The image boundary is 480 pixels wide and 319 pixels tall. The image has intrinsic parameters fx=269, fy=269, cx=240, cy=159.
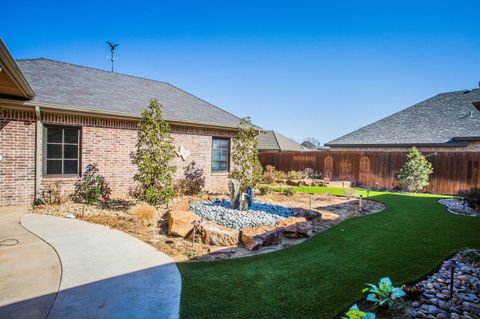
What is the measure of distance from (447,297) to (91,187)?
963cm

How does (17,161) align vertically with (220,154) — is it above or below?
below

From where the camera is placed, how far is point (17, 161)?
8008 mm

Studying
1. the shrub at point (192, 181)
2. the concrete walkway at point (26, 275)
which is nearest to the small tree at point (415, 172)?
the shrub at point (192, 181)

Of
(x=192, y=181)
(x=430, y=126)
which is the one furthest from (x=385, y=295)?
(x=430, y=126)

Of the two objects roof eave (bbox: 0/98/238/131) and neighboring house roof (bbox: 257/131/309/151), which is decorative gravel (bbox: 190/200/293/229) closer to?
roof eave (bbox: 0/98/238/131)

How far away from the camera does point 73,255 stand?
4.42 meters

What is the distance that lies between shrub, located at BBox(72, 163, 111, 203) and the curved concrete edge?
3.16 meters

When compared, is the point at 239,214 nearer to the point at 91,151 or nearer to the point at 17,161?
the point at 91,151

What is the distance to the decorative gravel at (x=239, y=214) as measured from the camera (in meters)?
6.52

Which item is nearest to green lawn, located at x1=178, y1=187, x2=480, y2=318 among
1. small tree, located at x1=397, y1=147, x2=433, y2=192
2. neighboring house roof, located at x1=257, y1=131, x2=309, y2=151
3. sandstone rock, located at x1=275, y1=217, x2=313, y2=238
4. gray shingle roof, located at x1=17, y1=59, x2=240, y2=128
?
sandstone rock, located at x1=275, y1=217, x2=313, y2=238

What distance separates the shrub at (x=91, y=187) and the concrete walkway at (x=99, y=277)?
133 inches

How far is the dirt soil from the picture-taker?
500 centimetres

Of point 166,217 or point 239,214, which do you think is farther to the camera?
point 166,217

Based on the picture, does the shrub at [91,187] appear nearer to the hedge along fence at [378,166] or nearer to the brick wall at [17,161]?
the brick wall at [17,161]
